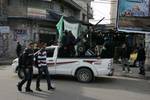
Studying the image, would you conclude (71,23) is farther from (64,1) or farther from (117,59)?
(64,1)

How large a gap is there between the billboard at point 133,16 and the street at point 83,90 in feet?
11.6

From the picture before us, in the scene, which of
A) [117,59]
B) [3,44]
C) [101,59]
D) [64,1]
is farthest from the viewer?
[64,1]

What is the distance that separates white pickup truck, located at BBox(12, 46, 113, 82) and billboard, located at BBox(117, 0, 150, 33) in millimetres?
4677

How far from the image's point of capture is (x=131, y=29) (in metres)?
20.0

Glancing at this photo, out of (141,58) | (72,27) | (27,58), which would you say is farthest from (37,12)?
(27,58)

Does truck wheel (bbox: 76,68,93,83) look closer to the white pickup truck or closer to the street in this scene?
the white pickup truck

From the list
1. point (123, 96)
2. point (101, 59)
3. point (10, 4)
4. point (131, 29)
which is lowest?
point (123, 96)

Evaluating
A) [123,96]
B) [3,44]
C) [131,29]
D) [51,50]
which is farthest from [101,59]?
[3,44]

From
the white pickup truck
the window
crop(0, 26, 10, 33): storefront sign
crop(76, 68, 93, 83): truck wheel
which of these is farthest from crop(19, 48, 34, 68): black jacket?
crop(0, 26, 10, 33): storefront sign

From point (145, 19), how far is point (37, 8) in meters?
15.8

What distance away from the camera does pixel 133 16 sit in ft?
66.2

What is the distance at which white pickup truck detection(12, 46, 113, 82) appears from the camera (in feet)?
52.1

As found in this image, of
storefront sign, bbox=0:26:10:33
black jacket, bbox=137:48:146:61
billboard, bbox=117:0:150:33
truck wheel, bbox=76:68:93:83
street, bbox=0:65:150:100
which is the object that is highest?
billboard, bbox=117:0:150:33

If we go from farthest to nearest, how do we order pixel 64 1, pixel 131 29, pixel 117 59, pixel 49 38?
pixel 64 1 → pixel 49 38 → pixel 117 59 → pixel 131 29
